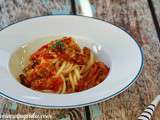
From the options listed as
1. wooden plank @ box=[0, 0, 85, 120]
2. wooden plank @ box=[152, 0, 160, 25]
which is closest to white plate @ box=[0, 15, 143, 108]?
wooden plank @ box=[0, 0, 85, 120]

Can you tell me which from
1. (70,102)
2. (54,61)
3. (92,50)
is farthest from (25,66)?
(70,102)

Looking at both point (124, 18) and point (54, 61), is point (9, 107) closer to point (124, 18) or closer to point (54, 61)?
point (54, 61)

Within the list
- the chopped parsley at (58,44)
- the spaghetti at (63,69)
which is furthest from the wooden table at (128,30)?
the chopped parsley at (58,44)

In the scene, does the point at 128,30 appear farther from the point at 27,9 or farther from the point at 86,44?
the point at 27,9

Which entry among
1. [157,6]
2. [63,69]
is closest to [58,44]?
[63,69]

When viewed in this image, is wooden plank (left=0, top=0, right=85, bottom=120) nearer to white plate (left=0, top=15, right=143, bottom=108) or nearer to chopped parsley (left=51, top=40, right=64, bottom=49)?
white plate (left=0, top=15, right=143, bottom=108)

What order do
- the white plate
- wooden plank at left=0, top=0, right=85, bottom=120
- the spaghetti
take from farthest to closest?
wooden plank at left=0, top=0, right=85, bottom=120, the spaghetti, the white plate

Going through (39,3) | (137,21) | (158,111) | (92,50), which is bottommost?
(158,111)
